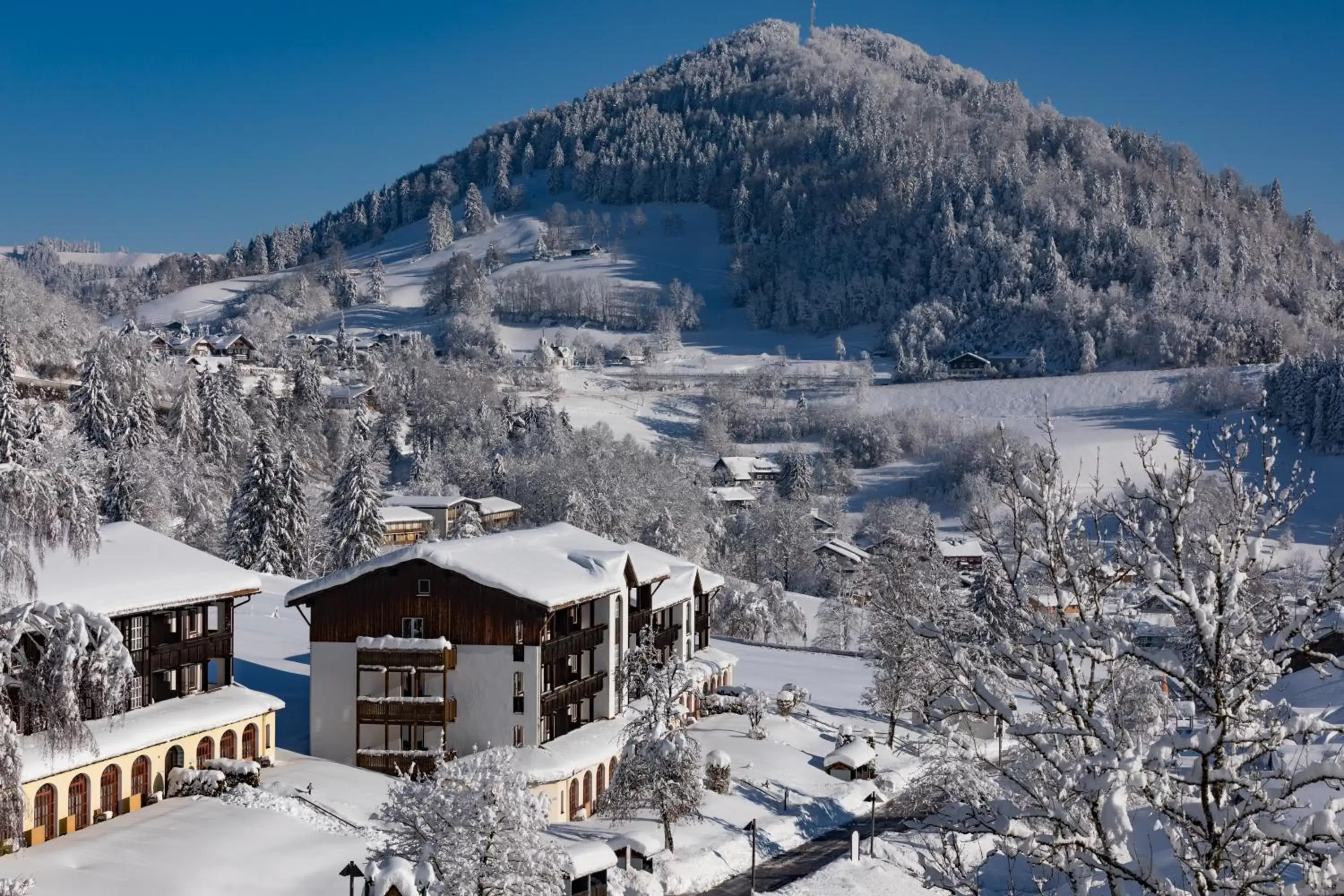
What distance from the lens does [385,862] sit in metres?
18.2

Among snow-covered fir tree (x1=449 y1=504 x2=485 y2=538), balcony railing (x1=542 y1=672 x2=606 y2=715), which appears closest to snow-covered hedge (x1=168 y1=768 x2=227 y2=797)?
balcony railing (x1=542 y1=672 x2=606 y2=715)

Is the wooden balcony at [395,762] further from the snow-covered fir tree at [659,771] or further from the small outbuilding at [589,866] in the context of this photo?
the small outbuilding at [589,866]

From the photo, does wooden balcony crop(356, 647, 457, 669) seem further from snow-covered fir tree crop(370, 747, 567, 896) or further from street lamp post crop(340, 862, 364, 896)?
street lamp post crop(340, 862, 364, 896)

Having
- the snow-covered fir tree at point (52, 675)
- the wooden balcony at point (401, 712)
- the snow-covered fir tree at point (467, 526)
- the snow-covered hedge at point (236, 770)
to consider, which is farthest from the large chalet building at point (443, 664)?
the snow-covered fir tree at point (467, 526)

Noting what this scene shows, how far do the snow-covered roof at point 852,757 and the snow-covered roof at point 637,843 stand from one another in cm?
1107

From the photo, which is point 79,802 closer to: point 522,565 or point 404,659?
point 404,659

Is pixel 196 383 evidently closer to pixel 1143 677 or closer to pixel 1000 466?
pixel 1143 677

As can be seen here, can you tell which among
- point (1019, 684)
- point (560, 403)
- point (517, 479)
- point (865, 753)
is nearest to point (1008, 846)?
point (1019, 684)

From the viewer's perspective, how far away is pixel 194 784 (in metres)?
25.9

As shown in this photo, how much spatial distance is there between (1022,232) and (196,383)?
453 ft

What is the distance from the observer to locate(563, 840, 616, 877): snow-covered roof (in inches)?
919

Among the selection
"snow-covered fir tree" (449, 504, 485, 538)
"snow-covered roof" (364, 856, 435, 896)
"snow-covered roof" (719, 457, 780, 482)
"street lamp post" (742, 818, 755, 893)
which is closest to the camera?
"snow-covered roof" (364, 856, 435, 896)

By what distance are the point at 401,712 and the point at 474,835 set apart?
418 inches

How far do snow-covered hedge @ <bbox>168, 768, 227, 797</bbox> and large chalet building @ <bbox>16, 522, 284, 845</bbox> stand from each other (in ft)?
0.81
